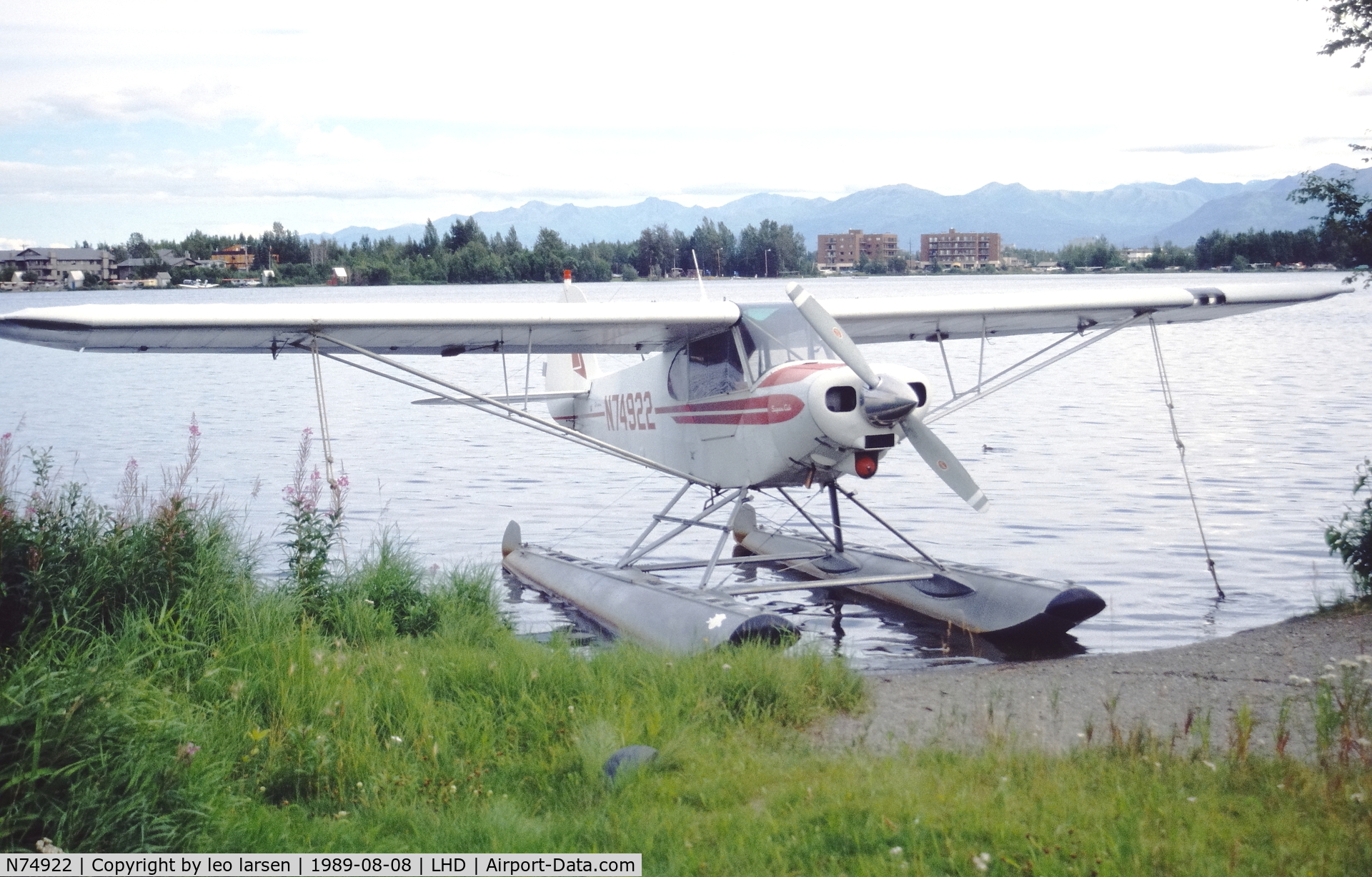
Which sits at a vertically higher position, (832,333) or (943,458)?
(832,333)

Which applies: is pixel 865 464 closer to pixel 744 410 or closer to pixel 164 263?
pixel 744 410

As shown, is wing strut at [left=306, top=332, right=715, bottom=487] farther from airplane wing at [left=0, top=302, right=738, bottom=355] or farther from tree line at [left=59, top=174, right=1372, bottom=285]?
tree line at [left=59, top=174, right=1372, bottom=285]

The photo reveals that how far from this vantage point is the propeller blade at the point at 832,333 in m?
8.82

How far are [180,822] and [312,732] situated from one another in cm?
100

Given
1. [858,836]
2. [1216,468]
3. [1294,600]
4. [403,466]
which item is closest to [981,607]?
[1294,600]

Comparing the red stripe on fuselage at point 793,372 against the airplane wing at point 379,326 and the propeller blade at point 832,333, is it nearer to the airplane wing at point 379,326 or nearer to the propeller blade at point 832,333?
the propeller blade at point 832,333

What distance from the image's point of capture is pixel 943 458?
29.3 feet

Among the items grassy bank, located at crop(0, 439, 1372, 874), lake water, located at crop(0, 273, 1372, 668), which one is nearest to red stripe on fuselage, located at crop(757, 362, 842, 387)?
lake water, located at crop(0, 273, 1372, 668)

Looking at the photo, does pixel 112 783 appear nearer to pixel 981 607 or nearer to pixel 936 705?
pixel 936 705

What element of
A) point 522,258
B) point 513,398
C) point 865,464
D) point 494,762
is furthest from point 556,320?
point 522,258

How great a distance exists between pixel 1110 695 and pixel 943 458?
9.49ft

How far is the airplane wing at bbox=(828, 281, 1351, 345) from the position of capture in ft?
36.0

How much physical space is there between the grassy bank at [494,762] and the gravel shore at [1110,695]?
0.33m

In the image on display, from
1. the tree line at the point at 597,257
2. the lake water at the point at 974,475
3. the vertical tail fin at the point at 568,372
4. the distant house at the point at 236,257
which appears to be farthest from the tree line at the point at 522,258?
the vertical tail fin at the point at 568,372
